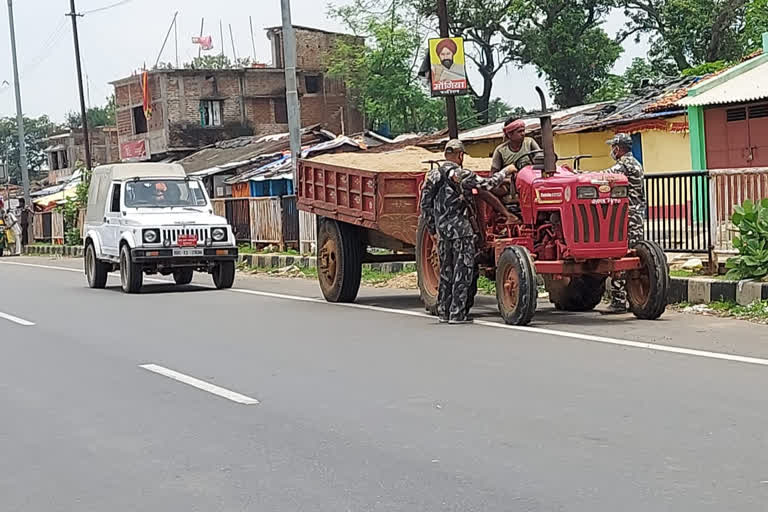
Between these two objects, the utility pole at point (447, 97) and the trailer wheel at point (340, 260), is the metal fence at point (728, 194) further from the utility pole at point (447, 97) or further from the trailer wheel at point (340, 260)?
the utility pole at point (447, 97)

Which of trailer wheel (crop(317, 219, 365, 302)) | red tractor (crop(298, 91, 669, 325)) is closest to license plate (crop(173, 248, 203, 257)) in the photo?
trailer wheel (crop(317, 219, 365, 302))

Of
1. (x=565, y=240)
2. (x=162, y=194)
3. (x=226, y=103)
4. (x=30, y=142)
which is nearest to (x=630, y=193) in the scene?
(x=565, y=240)

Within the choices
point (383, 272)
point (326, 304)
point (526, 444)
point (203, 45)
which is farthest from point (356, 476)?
point (203, 45)

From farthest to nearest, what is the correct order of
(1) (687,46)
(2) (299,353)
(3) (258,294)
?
(1) (687,46) < (3) (258,294) < (2) (299,353)

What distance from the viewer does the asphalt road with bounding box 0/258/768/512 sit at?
5.43m

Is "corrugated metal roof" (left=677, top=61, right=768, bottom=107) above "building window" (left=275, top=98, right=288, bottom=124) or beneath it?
beneath

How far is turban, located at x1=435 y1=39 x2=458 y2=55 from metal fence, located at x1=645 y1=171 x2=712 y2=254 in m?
6.95

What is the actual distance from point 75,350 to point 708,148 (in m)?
18.8

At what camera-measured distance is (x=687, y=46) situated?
46875mm

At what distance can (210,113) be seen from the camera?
5588 centimetres

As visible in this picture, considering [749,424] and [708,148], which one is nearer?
[749,424]

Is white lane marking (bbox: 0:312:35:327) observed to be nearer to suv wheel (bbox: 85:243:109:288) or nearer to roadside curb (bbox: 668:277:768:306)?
suv wheel (bbox: 85:243:109:288)

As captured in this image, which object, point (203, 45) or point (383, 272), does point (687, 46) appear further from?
point (383, 272)

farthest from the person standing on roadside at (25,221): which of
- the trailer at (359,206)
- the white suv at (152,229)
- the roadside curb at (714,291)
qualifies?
the roadside curb at (714,291)
